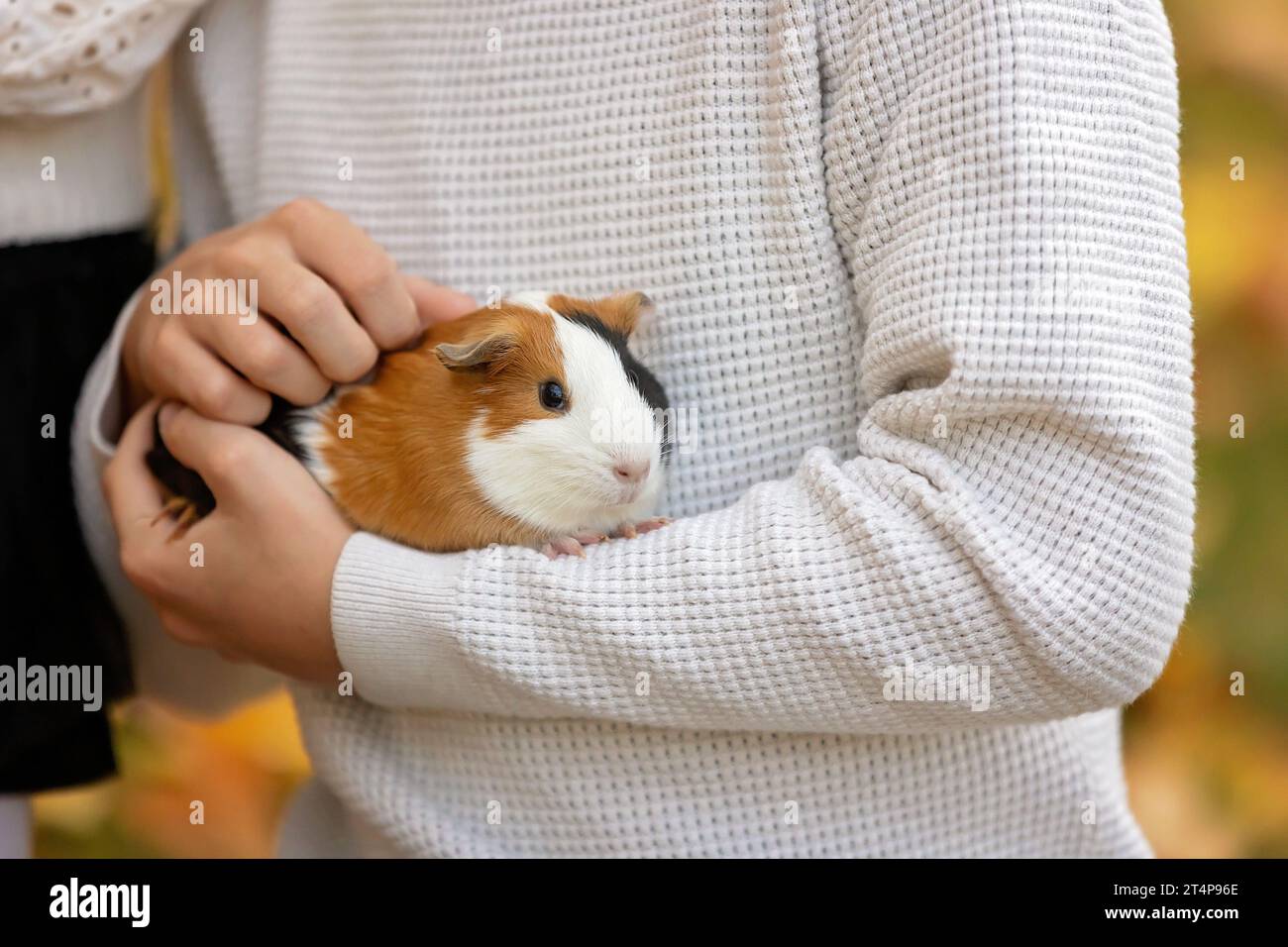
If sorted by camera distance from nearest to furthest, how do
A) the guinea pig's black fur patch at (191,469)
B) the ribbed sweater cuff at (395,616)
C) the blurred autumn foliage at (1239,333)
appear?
1. the ribbed sweater cuff at (395,616)
2. the guinea pig's black fur patch at (191,469)
3. the blurred autumn foliage at (1239,333)

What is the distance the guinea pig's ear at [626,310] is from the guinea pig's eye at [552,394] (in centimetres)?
5

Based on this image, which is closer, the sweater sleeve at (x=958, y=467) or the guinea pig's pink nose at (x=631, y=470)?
the sweater sleeve at (x=958, y=467)

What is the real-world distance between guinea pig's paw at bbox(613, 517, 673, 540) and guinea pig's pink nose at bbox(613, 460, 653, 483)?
1.3 inches

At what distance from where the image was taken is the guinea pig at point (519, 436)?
623 millimetres

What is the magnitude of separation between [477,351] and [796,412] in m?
0.19

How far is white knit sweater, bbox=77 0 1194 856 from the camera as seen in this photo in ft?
1.65

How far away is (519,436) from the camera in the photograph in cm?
64

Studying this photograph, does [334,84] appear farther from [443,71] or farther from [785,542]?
[785,542]

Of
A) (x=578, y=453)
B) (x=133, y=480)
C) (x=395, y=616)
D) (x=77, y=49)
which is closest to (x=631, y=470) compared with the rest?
(x=578, y=453)

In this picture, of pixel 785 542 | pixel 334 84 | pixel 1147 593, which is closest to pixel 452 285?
pixel 334 84

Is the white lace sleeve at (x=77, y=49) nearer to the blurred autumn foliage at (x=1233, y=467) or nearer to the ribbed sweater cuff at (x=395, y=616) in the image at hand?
the ribbed sweater cuff at (x=395, y=616)

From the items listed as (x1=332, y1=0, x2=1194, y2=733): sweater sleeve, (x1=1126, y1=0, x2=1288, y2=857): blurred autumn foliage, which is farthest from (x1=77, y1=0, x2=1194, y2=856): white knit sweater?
(x1=1126, y1=0, x2=1288, y2=857): blurred autumn foliage

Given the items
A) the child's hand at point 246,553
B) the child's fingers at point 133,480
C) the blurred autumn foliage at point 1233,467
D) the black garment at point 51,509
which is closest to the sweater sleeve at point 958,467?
the child's hand at point 246,553

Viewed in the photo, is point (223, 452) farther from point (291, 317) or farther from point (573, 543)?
point (573, 543)
